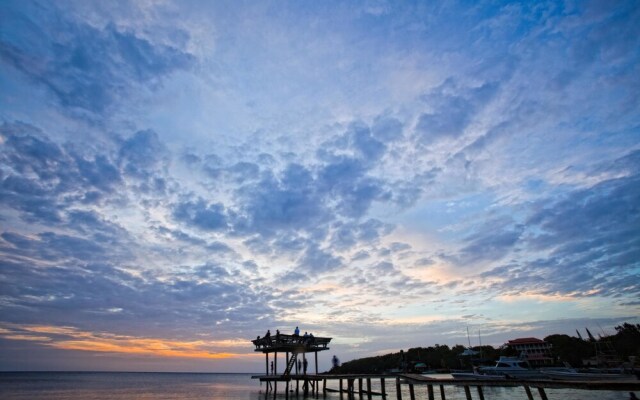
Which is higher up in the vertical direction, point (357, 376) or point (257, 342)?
point (257, 342)

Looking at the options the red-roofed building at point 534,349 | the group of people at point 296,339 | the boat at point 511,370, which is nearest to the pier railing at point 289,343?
the group of people at point 296,339

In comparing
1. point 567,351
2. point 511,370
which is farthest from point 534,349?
point 511,370

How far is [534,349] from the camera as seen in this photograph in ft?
311

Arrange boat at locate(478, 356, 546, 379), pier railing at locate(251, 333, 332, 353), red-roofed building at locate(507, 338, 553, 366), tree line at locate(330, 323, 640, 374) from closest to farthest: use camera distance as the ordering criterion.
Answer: pier railing at locate(251, 333, 332, 353)
boat at locate(478, 356, 546, 379)
tree line at locate(330, 323, 640, 374)
red-roofed building at locate(507, 338, 553, 366)

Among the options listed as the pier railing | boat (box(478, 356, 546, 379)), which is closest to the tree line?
boat (box(478, 356, 546, 379))

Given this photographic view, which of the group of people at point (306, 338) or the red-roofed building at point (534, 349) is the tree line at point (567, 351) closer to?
the red-roofed building at point (534, 349)

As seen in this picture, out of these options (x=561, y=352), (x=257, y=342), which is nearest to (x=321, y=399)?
(x=257, y=342)

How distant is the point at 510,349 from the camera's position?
314 ft

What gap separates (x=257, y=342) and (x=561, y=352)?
80289 mm

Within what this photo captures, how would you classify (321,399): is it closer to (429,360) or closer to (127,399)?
(127,399)

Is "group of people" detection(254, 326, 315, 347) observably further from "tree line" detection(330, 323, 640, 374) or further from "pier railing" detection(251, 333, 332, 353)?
"tree line" detection(330, 323, 640, 374)

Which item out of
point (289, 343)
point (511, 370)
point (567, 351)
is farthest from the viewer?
point (567, 351)

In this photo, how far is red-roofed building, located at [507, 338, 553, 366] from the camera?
88.4m

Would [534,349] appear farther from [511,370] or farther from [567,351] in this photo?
[511,370]
